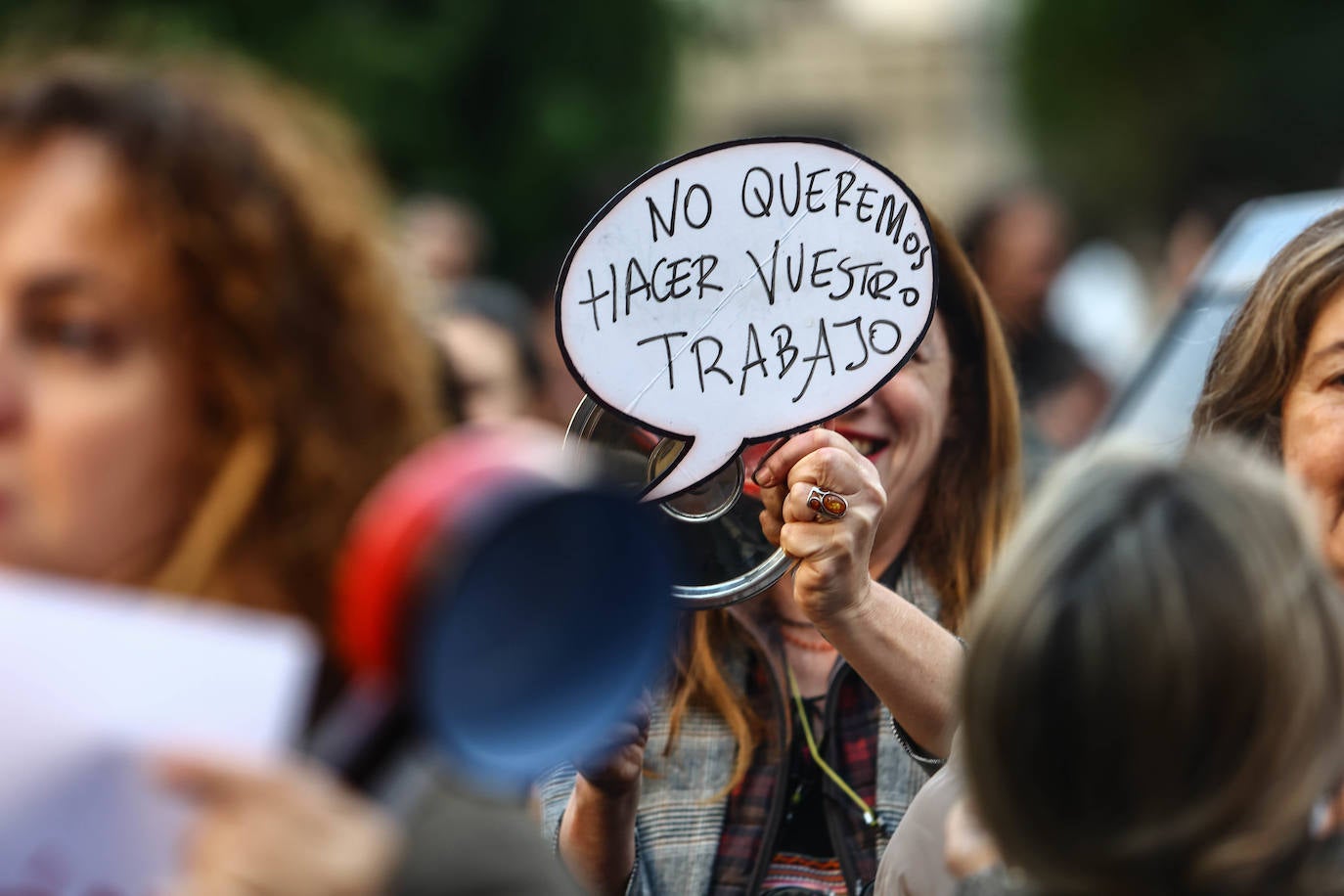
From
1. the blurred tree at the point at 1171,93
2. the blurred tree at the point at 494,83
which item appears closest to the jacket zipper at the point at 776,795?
the blurred tree at the point at 494,83

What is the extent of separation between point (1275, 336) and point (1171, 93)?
86.5 feet

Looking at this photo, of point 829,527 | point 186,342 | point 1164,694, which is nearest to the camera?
point 1164,694

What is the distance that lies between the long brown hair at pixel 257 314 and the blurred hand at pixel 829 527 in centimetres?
43

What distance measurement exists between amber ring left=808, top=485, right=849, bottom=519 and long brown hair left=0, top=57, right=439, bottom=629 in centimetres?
44

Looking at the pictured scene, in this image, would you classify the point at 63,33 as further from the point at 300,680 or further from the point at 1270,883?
the point at 1270,883

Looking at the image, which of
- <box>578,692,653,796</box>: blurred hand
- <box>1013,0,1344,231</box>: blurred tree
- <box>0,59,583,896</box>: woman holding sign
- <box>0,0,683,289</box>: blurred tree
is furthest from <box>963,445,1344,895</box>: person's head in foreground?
<box>1013,0,1344,231</box>: blurred tree

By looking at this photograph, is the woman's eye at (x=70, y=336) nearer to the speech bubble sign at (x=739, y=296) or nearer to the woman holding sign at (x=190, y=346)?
the woman holding sign at (x=190, y=346)

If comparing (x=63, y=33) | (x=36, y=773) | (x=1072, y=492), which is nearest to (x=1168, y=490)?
(x=1072, y=492)

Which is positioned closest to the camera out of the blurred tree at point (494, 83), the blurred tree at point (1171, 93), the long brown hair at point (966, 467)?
the long brown hair at point (966, 467)

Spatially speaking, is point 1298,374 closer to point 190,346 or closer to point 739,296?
point 739,296

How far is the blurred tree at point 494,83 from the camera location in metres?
11.7

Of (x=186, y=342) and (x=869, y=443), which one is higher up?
(x=186, y=342)

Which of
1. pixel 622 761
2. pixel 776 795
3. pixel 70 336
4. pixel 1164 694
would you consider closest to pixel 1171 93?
pixel 776 795

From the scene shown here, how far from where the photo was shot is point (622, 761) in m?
1.63
